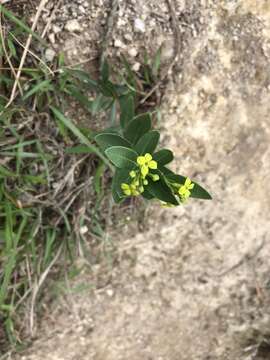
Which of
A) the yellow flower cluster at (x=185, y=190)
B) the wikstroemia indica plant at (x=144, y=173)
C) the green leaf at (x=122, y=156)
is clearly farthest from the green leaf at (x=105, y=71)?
the yellow flower cluster at (x=185, y=190)

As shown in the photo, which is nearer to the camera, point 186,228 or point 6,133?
point 6,133

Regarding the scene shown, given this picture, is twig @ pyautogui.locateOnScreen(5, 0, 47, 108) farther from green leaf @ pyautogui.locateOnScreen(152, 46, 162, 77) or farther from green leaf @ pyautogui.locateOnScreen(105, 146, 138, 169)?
green leaf @ pyautogui.locateOnScreen(105, 146, 138, 169)

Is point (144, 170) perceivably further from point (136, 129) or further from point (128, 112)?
point (128, 112)

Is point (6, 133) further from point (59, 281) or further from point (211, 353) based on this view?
point (211, 353)

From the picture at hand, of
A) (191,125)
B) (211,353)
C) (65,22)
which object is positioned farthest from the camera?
(211,353)

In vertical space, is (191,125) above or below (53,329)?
above

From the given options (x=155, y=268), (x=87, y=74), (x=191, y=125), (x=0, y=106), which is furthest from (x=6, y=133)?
(x=155, y=268)

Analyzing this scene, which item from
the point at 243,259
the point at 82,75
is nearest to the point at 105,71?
the point at 82,75

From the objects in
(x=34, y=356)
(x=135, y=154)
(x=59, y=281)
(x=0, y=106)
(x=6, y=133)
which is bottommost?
(x=34, y=356)
